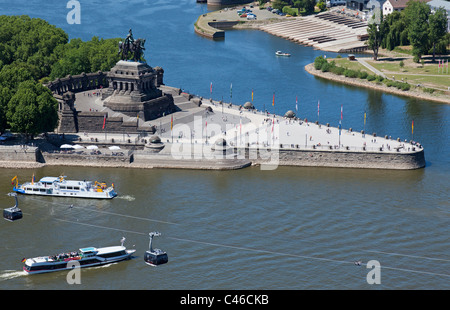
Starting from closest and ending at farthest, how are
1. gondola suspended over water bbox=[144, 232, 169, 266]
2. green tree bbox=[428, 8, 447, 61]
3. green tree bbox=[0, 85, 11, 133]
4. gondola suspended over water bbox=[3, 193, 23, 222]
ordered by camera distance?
gondola suspended over water bbox=[144, 232, 169, 266], gondola suspended over water bbox=[3, 193, 23, 222], green tree bbox=[0, 85, 11, 133], green tree bbox=[428, 8, 447, 61]

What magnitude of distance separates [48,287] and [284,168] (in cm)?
4838

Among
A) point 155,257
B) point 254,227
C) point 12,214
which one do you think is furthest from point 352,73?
point 155,257

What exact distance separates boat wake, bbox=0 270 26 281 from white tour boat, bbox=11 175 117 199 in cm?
2470

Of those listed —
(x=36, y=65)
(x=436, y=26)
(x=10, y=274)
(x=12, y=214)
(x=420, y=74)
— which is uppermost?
(x=436, y=26)

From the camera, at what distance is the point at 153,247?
102 meters

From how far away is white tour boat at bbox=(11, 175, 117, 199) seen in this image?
393 feet

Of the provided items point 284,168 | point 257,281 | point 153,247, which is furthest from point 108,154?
point 257,281

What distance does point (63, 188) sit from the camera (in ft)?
397

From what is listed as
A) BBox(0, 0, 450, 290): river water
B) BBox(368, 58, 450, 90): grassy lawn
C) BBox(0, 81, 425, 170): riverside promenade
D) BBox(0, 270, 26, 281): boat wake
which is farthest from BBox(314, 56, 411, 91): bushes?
BBox(0, 270, 26, 281): boat wake

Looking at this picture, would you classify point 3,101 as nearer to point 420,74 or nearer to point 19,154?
point 19,154

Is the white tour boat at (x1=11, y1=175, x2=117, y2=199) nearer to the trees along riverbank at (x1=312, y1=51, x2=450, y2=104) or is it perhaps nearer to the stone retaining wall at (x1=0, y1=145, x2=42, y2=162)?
the stone retaining wall at (x1=0, y1=145, x2=42, y2=162)

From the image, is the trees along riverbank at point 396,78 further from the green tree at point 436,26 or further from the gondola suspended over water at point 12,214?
the gondola suspended over water at point 12,214

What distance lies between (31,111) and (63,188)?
17772mm
